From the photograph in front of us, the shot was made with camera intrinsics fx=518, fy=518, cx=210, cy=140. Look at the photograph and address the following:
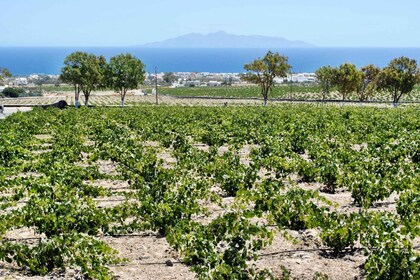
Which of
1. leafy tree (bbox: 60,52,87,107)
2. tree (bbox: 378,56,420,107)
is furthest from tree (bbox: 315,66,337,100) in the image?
leafy tree (bbox: 60,52,87,107)

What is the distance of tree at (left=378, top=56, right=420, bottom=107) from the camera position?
74062 mm

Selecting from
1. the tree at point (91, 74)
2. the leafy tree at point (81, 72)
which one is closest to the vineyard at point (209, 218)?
the leafy tree at point (81, 72)

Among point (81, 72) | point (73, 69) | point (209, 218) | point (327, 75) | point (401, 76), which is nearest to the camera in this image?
point (209, 218)

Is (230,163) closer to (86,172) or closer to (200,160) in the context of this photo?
(200,160)

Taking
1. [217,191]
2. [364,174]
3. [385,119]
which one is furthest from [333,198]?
[385,119]

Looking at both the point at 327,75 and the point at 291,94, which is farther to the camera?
the point at 291,94

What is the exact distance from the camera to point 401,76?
74.2 m

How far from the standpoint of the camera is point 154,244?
10.3 meters

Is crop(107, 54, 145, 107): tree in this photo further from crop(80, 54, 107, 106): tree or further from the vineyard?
the vineyard

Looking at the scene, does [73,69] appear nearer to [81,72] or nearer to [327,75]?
[81,72]

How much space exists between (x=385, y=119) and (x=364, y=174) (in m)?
19.4

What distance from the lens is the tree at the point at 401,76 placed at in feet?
243

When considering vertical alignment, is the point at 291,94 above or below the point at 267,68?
below

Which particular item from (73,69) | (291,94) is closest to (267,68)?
(73,69)
